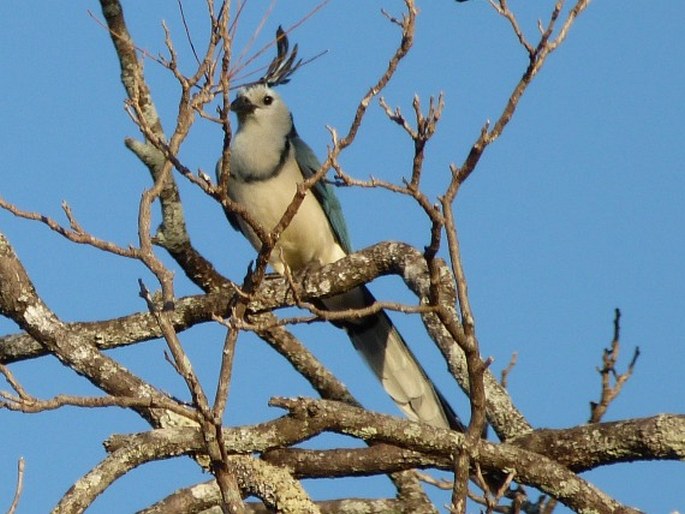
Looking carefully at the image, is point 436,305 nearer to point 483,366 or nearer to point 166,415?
point 483,366

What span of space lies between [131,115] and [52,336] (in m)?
1.36

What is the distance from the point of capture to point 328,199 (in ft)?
20.6

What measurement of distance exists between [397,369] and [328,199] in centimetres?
121

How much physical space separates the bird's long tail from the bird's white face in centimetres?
105

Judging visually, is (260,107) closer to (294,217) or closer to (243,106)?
(243,106)

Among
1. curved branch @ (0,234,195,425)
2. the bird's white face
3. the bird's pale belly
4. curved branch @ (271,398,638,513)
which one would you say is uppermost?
the bird's white face

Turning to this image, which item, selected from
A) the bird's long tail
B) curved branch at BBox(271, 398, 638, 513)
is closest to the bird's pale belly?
the bird's long tail

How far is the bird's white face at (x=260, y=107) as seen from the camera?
6422 millimetres

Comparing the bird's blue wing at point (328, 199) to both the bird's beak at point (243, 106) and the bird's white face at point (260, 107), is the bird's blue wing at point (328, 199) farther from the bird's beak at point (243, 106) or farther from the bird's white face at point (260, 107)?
the bird's beak at point (243, 106)

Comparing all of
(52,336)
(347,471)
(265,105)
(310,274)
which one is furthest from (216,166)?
(347,471)

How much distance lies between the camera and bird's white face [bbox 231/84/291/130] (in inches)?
253

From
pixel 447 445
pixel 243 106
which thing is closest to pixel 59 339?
pixel 447 445

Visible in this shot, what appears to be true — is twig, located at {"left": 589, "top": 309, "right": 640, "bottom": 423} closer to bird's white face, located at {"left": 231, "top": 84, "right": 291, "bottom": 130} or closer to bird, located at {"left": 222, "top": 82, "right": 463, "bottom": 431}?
bird, located at {"left": 222, "top": 82, "right": 463, "bottom": 431}

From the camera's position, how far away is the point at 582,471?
3.93 meters
